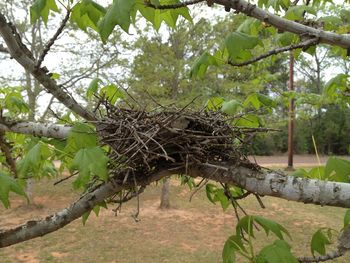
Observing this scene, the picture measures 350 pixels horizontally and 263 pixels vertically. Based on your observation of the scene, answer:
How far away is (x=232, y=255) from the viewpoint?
5.42 ft

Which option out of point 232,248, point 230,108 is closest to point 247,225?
point 232,248

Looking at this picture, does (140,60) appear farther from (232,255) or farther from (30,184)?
(232,255)

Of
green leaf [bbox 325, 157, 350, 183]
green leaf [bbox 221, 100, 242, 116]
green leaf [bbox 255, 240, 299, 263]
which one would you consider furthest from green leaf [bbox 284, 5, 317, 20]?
green leaf [bbox 255, 240, 299, 263]

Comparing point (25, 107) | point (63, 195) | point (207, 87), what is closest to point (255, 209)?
point (207, 87)

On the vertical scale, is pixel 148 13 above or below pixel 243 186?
above

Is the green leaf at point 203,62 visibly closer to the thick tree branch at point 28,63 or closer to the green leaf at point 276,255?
the thick tree branch at point 28,63

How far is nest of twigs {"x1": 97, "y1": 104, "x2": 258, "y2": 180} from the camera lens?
1545 millimetres

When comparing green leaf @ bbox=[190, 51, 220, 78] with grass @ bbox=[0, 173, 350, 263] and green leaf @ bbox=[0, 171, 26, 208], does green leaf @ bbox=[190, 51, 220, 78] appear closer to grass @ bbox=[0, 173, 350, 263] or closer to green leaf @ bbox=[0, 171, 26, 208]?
green leaf @ bbox=[0, 171, 26, 208]

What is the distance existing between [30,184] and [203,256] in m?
8.03

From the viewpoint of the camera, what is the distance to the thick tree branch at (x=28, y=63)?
1.68 m

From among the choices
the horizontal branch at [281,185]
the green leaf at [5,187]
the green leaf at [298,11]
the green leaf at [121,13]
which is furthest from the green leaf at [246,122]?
the green leaf at [5,187]

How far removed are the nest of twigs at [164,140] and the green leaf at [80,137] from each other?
0.27ft

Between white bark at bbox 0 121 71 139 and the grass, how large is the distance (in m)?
6.30

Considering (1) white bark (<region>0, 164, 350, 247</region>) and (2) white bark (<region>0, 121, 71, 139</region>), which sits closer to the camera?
(1) white bark (<region>0, 164, 350, 247</region>)
